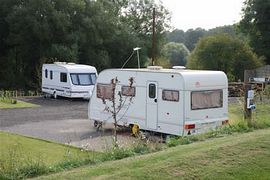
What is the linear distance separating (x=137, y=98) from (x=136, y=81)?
577 millimetres

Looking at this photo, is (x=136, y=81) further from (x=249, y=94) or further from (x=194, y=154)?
(x=194, y=154)

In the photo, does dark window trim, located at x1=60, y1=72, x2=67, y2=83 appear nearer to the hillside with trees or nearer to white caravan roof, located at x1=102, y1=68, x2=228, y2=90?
the hillside with trees

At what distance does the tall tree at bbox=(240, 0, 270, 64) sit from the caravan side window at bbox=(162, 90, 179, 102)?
117 ft

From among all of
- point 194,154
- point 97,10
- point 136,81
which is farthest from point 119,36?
point 194,154

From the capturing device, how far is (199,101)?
1491cm

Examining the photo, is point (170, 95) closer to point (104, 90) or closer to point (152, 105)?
point (152, 105)

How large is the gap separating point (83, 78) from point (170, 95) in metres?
13.7

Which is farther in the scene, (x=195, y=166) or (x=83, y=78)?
(x=83, y=78)

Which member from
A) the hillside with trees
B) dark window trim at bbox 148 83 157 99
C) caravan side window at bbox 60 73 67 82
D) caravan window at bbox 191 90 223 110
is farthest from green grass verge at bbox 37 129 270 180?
the hillside with trees

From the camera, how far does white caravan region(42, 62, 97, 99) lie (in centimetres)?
2748

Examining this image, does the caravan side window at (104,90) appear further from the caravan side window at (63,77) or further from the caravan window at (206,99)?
the caravan side window at (63,77)

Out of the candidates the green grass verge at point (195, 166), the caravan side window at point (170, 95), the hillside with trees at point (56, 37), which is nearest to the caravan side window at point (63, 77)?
the hillside with trees at point (56, 37)

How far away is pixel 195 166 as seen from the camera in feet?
19.8

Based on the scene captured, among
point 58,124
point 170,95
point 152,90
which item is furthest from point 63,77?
point 170,95
